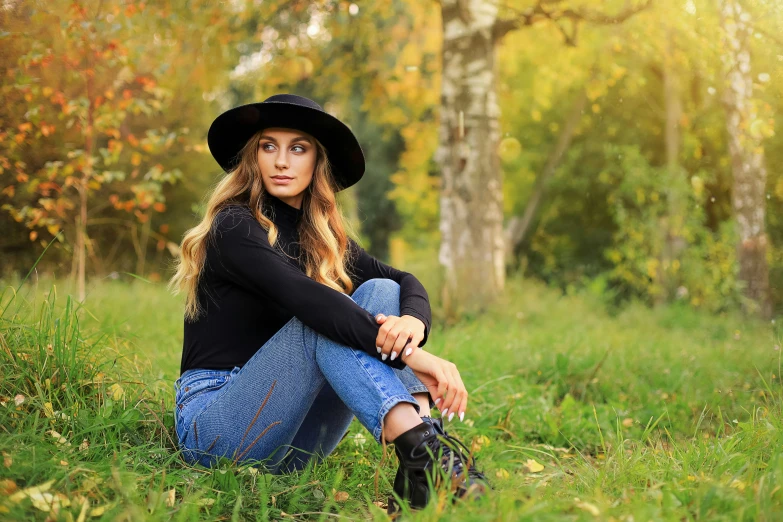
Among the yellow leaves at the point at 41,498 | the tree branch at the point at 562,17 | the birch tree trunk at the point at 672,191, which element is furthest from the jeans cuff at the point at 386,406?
the birch tree trunk at the point at 672,191

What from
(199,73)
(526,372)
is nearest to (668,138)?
(199,73)

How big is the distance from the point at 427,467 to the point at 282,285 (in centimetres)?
73

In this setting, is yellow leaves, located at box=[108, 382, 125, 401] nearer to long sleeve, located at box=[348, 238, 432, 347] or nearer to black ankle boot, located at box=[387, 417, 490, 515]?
long sleeve, located at box=[348, 238, 432, 347]

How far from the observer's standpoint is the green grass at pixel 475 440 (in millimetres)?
1875

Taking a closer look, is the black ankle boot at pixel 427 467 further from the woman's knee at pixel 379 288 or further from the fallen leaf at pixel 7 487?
the fallen leaf at pixel 7 487

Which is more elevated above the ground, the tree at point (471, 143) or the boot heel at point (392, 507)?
the tree at point (471, 143)

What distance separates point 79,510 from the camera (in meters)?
1.86

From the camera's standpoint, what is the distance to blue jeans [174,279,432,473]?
2137 millimetres

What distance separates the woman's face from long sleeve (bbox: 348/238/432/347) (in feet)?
1.27

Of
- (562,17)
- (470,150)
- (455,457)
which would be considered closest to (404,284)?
(455,457)

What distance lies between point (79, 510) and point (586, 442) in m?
2.33

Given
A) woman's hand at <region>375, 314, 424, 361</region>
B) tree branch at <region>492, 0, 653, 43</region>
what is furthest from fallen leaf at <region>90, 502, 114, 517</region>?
tree branch at <region>492, 0, 653, 43</region>

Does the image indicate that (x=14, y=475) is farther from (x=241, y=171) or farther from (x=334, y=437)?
(x=241, y=171)

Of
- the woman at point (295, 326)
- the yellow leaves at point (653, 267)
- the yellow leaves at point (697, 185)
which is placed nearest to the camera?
the woman at point (295, 326)
